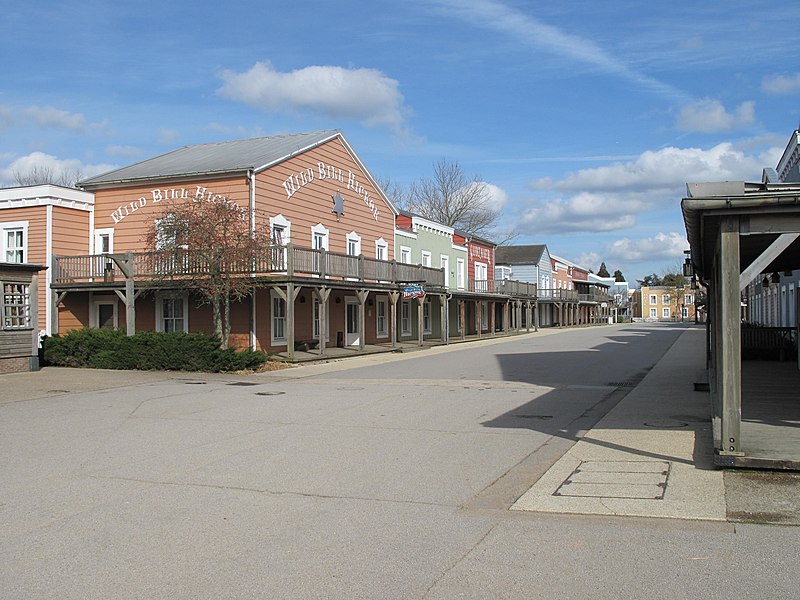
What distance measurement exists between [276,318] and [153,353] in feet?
17.1

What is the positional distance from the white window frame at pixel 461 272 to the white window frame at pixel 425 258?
4.86 m

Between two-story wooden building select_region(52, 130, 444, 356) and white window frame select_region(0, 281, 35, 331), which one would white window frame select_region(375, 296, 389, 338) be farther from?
white window frame select_region(0, 281, 35, 331)

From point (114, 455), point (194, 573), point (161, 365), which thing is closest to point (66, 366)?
point (161, 365)

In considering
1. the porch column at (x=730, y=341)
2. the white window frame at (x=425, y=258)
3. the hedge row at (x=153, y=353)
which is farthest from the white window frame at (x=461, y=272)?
the porch column at (x=730, y=341)

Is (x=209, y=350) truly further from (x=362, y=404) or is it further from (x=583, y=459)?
(x=583, y=459)

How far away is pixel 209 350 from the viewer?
22109mm

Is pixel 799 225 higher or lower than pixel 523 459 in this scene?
higher

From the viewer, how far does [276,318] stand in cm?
2677

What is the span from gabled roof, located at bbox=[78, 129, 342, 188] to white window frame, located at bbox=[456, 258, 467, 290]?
16.1 meters

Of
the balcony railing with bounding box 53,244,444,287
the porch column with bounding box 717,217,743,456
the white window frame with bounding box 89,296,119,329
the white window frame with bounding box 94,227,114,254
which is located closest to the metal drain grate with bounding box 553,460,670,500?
the porch column with bounding box 717,217,743,456

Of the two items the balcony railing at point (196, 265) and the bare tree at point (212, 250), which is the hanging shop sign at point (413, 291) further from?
the bare tree at point (212, 250)

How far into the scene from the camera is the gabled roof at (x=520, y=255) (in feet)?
228

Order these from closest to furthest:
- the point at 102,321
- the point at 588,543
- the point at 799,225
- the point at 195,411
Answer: the point at 588,543, the point at 799,225, the point at 195,411, the point at 102,321

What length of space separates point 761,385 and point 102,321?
71.2ft
